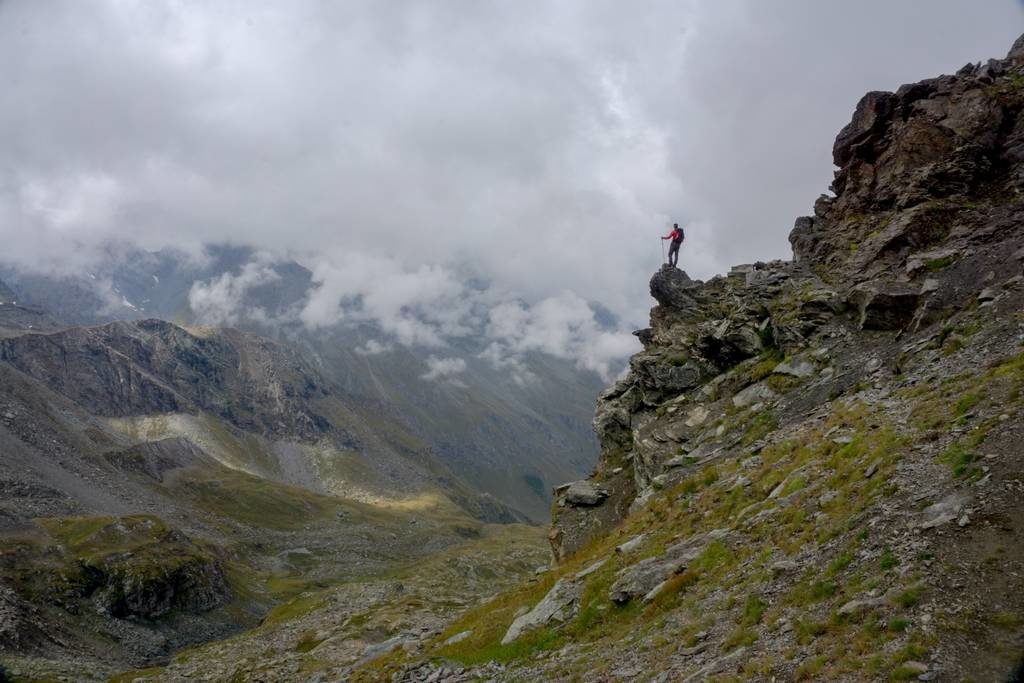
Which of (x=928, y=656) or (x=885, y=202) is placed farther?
(x=885, y=202)

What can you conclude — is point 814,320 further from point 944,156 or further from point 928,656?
point 928,656

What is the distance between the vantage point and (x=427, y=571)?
158625mm

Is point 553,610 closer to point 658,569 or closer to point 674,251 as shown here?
point 658,569

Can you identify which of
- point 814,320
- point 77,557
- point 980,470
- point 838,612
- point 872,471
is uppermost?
point 77,557

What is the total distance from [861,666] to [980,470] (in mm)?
8439

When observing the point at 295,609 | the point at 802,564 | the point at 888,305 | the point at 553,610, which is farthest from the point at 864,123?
the point at 295,609

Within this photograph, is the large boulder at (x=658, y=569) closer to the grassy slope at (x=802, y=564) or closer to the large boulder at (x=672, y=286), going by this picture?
the grassy slope at (x=802, y=564)

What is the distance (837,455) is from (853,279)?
21219 millimetres

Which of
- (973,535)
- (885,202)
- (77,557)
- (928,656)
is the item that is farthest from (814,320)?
(77,557)

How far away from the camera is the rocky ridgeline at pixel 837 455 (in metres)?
15.6

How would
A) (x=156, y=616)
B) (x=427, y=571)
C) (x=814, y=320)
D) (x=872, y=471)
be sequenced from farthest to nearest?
(x=427, y=571) < (x=156, y=616) < (x=814, y=320) < (x=872, y=471)

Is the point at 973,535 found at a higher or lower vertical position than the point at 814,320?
lower

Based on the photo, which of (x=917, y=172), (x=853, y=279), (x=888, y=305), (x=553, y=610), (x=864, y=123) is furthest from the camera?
(x=864, y=123)

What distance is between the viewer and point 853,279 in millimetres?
41594
